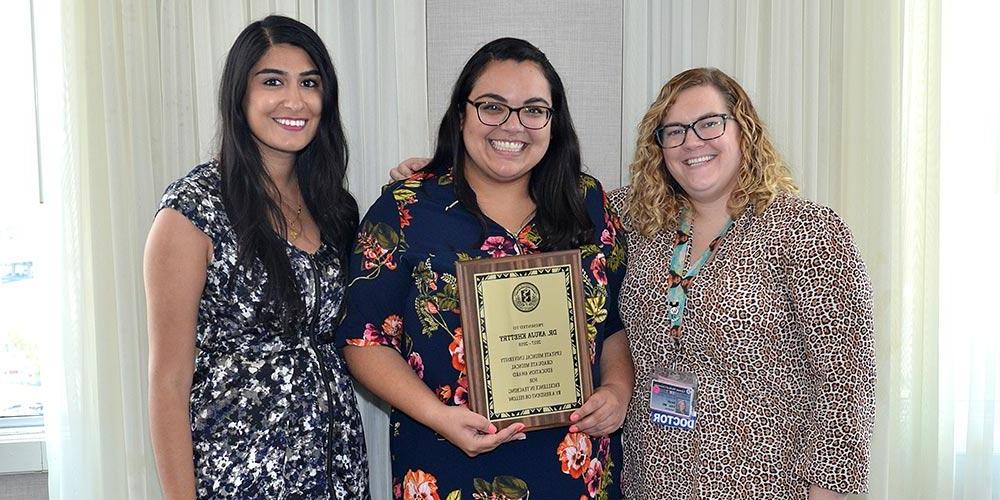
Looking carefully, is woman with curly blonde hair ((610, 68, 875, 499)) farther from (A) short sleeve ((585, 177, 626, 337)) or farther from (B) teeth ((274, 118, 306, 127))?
(B) teeth ((274, 118, 306, 127))

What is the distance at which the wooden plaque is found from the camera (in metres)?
1.77

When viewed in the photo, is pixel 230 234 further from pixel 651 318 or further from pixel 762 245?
pixel 762 245

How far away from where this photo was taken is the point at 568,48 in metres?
2.51

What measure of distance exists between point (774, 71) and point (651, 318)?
3.56 feet

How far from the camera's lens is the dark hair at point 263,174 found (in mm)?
1792

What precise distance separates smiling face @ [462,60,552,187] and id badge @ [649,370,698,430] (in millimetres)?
599

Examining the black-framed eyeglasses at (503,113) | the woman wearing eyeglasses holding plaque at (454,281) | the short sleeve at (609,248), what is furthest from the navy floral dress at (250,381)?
the short sleeve at (609,248)

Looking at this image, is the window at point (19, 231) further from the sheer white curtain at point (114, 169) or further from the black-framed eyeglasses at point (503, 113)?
the black-framed eyeglasses at point (503, 113)

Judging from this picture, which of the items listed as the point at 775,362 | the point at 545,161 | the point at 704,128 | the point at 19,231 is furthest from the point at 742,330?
the point at 19,231

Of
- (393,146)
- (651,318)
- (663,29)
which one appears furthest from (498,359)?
(663,29)

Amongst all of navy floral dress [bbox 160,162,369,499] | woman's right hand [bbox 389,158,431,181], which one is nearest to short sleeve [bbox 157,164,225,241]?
navy floral dress [bbox 160,162,369,499]

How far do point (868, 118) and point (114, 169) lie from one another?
2283 mm

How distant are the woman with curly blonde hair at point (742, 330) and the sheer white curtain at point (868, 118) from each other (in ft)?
2.16

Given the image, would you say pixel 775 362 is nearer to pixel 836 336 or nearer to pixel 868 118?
pixel 836 336
